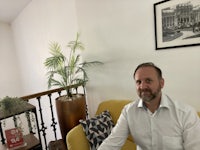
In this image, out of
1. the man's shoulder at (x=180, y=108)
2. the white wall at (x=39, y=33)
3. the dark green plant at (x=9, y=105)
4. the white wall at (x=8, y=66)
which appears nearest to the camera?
Result: the man's shoulder at (x=180, y=108)

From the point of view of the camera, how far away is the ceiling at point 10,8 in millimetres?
3907

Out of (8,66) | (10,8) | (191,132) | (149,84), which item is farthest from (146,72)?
(8,66)

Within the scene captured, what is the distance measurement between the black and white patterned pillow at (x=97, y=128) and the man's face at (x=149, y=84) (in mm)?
771

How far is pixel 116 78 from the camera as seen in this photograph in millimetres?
2484

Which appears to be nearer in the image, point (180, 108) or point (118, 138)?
point (180, 108)

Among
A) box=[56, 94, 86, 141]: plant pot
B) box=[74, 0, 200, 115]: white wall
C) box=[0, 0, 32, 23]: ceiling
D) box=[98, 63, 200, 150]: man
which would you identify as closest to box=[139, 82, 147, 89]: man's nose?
box=[98, 63, 200, 150]: man

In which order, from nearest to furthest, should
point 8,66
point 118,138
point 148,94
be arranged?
point 148,94
point 118,138
point 8,66

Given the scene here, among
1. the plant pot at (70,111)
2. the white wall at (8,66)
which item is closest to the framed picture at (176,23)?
the plant pot at (70,111)

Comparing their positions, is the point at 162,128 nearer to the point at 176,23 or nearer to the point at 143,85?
the point at 143,85

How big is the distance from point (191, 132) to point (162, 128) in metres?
0.19

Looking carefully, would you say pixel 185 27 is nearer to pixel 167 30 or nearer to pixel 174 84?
pixel 167 30

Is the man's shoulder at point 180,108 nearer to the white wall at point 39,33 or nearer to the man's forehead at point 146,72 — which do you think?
the man's forehead at point 146,72

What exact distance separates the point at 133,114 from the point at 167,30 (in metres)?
1.03

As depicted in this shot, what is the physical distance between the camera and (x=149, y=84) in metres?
1.31
